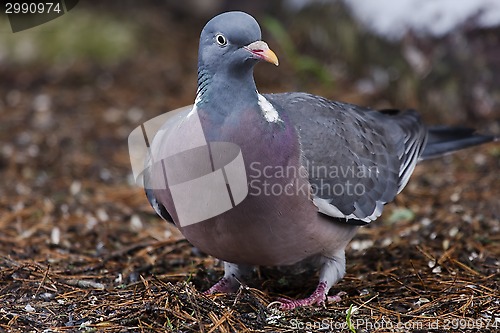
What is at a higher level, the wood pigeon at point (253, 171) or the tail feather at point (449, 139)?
the wood pigeon at point (253, 171)

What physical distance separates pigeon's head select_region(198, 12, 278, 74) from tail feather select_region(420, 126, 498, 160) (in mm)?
1974

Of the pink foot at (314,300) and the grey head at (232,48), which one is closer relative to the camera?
the grey head at (232,48)

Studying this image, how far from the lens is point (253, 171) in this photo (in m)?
3.58

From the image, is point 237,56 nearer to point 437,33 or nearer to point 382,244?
point 382,244

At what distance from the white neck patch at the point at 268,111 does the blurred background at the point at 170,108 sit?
116cm

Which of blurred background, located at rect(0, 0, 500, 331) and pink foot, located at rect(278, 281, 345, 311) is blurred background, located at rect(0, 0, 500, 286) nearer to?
blurred background, located at rect(0, 0, 500, 331)

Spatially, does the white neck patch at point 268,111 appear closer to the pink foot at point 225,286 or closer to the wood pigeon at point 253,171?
the wood pigeon at point 253,171

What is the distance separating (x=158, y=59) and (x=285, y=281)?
17.8 feet

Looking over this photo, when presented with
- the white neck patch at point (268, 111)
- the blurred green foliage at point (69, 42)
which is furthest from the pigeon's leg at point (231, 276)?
the blurred green foliage at point (69, 42)

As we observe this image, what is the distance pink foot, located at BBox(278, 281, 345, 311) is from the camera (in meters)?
3.94

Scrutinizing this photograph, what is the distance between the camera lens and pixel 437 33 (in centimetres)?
687

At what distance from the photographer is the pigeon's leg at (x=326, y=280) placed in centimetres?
401
